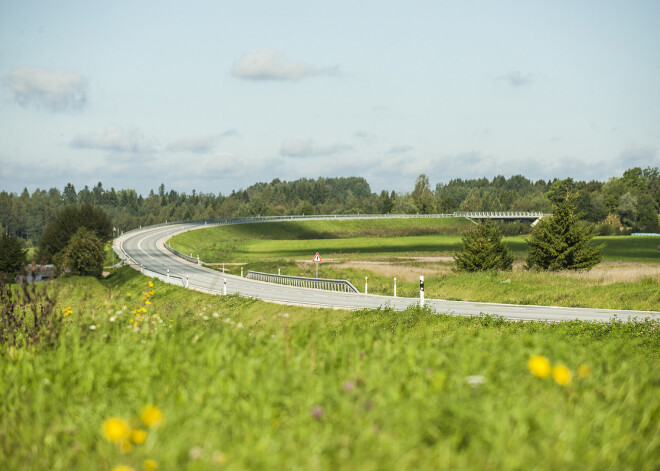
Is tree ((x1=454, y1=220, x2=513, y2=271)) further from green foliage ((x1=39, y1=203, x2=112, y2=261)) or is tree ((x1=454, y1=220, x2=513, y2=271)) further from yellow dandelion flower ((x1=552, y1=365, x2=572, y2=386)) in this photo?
green foliage ((x1=39, y1=203, x2=112, y2=261))

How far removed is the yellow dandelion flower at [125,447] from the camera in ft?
14.8

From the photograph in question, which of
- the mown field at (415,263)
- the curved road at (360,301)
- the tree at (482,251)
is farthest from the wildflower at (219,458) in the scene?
the tree at (482,251)

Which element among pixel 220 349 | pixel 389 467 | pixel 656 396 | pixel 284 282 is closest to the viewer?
pixel 389 467

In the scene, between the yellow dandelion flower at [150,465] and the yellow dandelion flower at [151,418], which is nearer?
the yellow dandelion flower at [150,465]

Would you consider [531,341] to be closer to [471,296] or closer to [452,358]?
[452,358]

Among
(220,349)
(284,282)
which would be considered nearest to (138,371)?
(220,349)

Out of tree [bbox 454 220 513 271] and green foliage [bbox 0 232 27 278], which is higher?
tree [bbox 454 220 513 271]

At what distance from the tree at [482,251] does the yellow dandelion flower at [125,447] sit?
39035 millimetres

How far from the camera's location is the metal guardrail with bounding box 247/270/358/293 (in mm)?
36256

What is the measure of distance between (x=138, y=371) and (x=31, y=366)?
1622 mm

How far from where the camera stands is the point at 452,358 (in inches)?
257

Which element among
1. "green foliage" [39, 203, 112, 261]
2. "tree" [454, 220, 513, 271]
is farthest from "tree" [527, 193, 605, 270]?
"green foliage" [39, 203, 112, 261]

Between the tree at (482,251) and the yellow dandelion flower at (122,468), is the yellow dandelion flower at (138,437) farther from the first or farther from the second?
the tree at (482,251)

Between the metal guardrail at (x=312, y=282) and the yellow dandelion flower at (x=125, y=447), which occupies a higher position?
the yellow dandelion flower at (x=125, y=447)
